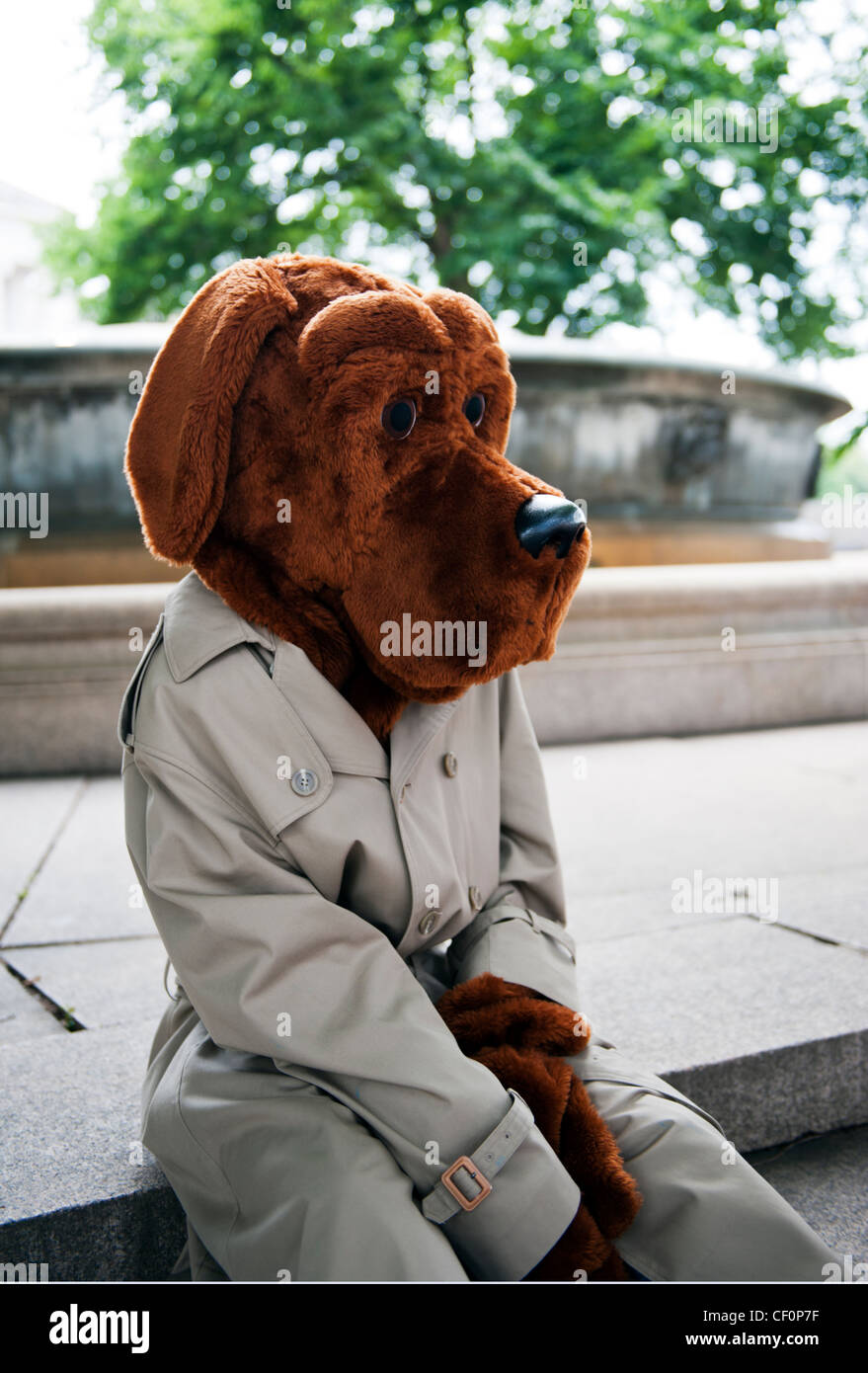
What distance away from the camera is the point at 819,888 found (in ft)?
11.1

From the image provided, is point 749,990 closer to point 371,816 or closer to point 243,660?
point 371,816

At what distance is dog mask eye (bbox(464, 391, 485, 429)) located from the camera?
1.79m

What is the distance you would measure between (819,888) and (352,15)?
1454 centimetres

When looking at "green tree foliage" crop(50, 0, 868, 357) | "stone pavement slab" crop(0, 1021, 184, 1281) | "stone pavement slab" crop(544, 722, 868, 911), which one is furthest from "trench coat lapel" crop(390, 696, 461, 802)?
"green tree foliage" crop(50, 0, 868, 357)

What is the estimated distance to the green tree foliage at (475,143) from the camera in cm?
1470

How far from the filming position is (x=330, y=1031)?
1.54m

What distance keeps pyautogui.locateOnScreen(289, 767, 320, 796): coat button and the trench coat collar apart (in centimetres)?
4

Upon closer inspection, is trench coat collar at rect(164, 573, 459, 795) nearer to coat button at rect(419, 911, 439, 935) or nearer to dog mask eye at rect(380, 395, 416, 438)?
coat button at rect(419, 911, 439, 935)

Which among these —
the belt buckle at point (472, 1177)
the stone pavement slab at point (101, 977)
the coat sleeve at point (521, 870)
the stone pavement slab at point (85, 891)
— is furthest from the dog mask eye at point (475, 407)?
the stone pavement slab at point (101, 977)

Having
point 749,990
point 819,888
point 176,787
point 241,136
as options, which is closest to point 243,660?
point 176,787

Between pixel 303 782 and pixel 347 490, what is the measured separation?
16.4 inches

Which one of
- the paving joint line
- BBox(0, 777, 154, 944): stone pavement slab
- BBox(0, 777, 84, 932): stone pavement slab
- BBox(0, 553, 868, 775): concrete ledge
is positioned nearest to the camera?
BBox(0, 777, 154, 944): stone pavement slab

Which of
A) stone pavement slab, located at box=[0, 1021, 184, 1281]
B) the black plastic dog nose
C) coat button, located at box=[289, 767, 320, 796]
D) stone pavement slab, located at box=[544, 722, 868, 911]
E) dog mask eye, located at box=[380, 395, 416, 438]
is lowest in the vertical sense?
stone pavement slab, located at box=[544, 722, 868, 911]

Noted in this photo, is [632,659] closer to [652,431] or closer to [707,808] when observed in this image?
[707,808]
